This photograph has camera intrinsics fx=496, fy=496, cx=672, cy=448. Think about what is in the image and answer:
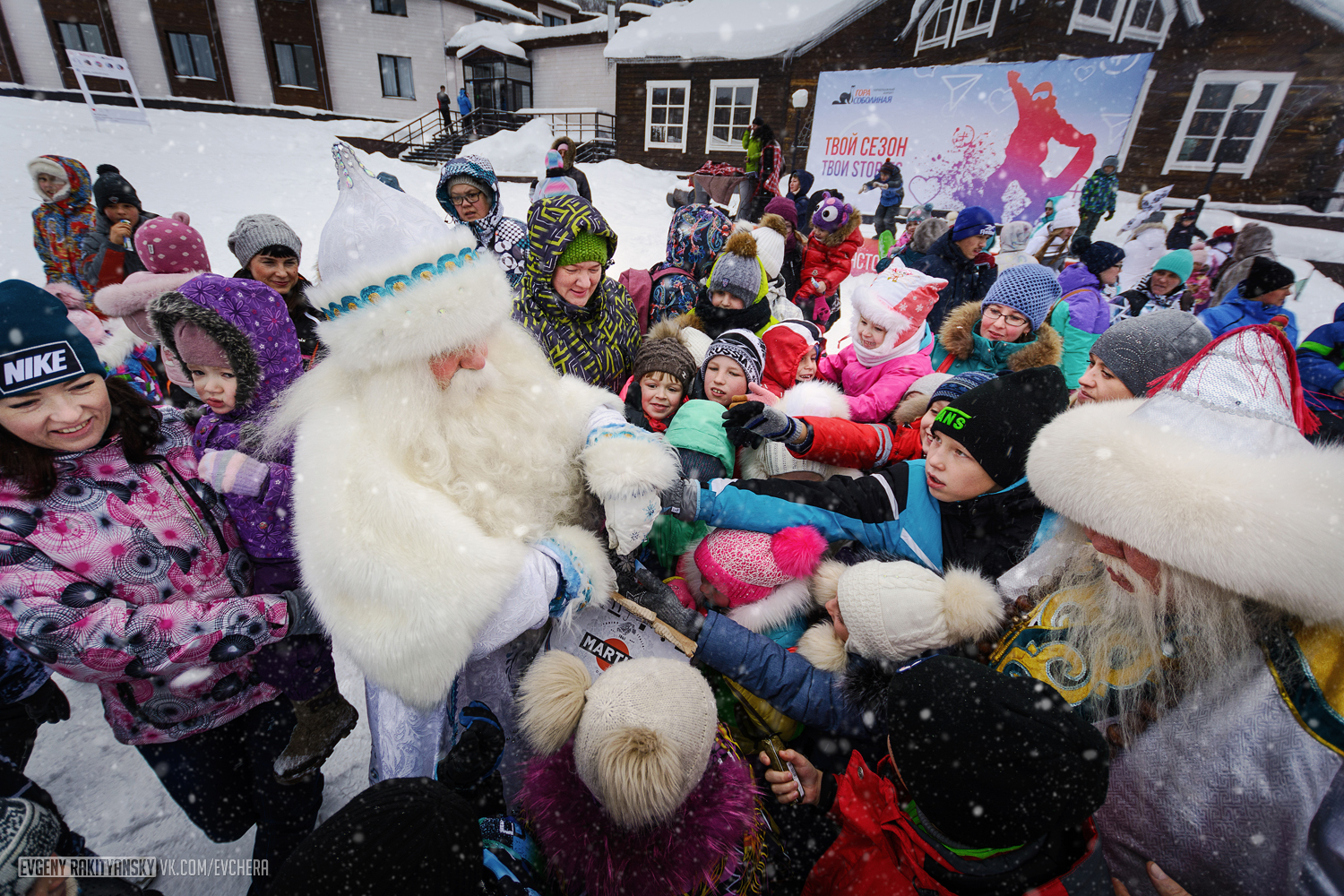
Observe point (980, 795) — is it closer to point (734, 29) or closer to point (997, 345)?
point (997, 345)

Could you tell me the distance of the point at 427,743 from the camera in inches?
55.2

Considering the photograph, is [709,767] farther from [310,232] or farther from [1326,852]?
[310,232]

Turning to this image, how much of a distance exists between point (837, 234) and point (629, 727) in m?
5.63

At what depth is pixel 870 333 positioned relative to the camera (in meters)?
2.87

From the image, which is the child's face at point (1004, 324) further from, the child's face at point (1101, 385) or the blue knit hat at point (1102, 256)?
the blue knit hat at point (1102, 256)

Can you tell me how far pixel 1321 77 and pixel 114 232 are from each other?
18323 mm

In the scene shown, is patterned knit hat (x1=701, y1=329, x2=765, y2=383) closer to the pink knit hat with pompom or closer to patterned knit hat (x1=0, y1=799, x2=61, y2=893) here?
the pink knit hat with pompom

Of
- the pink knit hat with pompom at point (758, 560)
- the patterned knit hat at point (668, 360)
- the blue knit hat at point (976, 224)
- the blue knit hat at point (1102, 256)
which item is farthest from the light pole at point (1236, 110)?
the pink knit hat with pompom at point (758, 560)

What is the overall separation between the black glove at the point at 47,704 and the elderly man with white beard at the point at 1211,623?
9.24ft

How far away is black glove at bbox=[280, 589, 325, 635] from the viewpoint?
4.62 feet

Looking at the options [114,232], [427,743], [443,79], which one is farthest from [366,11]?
[427,743]

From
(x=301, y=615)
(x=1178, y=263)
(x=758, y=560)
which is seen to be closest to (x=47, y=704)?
(x=301, y=615)

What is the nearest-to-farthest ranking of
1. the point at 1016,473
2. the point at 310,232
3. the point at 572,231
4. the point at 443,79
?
the point at 1016,473, the point at 572,231, the point at 310,232, the point at 443,79

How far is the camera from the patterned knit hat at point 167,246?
2.77 metres
